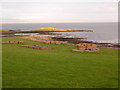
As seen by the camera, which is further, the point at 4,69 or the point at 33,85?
the point at 4,69

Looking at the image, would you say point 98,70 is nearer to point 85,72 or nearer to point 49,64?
point 85,72

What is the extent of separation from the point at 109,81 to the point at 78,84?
189cm

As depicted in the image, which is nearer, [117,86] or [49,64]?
[117,86]

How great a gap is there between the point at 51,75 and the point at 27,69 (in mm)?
2108

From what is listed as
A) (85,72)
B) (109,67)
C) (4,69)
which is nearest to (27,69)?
(4,69)

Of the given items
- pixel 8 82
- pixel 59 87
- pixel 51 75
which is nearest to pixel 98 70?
pixel 51 75

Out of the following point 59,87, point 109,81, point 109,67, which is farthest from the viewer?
point 109,67

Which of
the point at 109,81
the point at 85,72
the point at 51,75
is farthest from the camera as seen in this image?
the point at 85,72

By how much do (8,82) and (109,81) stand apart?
214 inches

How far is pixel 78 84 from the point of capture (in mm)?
10680

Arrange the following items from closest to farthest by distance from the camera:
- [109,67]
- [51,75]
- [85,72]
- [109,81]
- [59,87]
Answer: [59,87] < [109,81] < [51,75] < [85,72] < [109,67]

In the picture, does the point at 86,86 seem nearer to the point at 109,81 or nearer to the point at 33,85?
the point at 109,81

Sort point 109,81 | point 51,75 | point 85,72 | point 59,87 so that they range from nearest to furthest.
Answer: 1. point 59,87
2. point 109,81
3. point 51,75
4. point 85,72

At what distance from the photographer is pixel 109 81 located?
11.3 m
